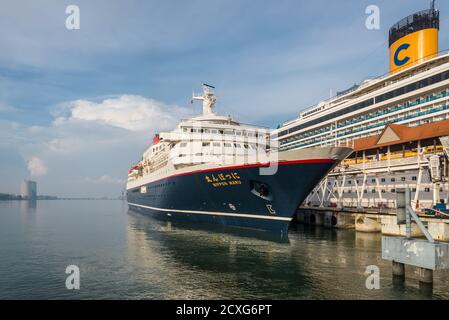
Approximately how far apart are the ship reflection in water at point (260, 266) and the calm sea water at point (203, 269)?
5cm

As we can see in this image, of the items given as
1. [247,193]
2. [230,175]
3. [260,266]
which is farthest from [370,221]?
[260,266]

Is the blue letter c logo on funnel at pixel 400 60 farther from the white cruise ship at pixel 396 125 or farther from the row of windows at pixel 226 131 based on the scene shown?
the row of windows at pixel 226 131

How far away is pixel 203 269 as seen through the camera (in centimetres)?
1833

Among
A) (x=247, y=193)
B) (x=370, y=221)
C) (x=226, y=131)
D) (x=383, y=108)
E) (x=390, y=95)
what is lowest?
(x=370, y=221)

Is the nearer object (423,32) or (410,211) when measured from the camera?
(410,211)

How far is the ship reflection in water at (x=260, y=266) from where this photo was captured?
566 inches

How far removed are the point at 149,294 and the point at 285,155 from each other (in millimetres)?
14500

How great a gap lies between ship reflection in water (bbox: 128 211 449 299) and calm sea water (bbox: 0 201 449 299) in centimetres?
5

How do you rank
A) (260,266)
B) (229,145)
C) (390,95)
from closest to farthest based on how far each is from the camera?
(260,266) → (229,145) → (390,95)

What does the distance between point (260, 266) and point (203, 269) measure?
3.34m

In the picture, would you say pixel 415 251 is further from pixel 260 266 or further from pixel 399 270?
pixel 260 266

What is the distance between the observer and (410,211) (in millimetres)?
15078
